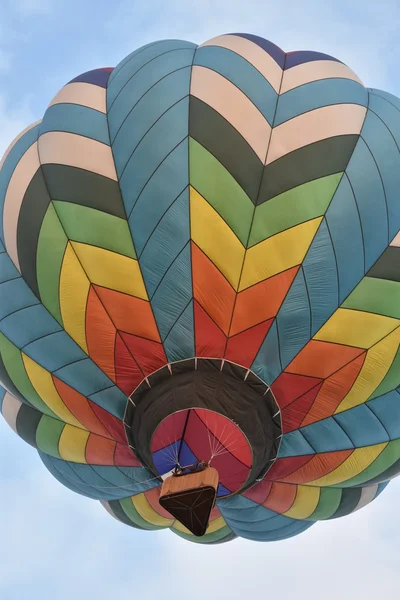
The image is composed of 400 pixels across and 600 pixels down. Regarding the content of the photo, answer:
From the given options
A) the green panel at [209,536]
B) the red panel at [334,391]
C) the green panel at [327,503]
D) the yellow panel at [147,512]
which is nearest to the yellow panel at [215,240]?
the red panel at [334,391]

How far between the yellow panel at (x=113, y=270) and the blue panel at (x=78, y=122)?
1.05m

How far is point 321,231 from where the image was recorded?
23.4ft

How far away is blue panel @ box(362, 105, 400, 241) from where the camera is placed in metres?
7.36

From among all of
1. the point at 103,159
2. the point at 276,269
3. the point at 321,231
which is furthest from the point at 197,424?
the point at 103,159

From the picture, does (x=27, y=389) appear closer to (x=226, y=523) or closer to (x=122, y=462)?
(x=122, y=462)

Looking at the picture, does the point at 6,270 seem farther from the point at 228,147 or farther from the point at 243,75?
the point at 243,75

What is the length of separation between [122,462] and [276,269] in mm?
2643

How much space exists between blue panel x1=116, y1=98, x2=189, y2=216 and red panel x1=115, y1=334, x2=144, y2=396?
1173mm

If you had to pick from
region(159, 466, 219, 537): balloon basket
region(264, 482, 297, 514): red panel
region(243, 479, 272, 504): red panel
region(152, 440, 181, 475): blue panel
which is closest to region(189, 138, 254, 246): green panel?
region(152, 440, 181, 475): blue panel

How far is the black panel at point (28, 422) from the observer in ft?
29.4

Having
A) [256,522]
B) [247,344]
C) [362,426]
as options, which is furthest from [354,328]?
[256,522]

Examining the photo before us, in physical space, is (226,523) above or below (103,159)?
below

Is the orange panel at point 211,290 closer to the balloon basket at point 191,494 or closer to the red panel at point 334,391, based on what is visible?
the red panel at point 334,391

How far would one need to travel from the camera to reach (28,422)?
29.6 feet
